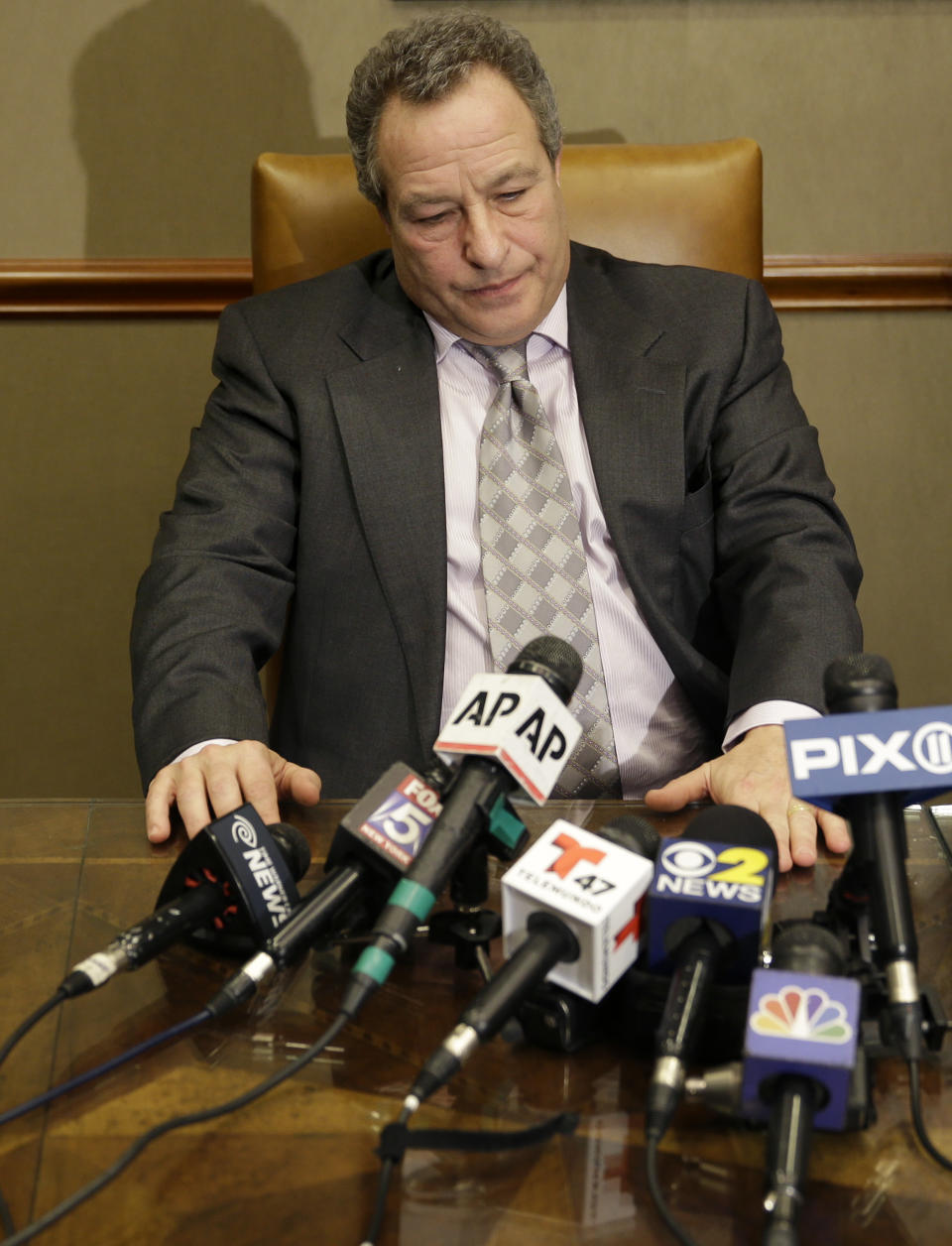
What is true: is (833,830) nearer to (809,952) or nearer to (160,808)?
(809,952)

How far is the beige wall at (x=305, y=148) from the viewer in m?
2.14

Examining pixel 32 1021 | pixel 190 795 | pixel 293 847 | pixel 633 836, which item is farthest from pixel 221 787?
pixel 633 836

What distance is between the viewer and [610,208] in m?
1.76

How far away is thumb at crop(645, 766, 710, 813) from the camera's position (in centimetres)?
107

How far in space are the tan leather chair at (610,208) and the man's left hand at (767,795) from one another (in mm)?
794

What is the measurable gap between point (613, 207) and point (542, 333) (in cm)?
27

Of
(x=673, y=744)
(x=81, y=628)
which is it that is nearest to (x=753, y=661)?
(x=673, y=744)

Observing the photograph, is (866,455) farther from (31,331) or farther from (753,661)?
(31,331)

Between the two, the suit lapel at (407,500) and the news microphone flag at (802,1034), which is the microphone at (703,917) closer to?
the news microphone flag at (802,1034)

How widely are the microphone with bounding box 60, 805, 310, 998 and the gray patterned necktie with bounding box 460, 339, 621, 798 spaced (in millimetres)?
694

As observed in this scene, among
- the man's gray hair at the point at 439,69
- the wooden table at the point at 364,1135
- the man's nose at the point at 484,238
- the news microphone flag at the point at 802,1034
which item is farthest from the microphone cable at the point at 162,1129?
the man's gray hair at the point at 439,69

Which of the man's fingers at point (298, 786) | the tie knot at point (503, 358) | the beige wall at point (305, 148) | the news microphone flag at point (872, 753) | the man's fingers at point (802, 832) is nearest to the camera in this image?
the news microphone flag at point (872, 753)

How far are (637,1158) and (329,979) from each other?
25cm

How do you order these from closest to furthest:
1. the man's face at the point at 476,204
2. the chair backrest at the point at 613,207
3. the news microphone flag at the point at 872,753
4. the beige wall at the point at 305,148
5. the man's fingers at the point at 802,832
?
the news microphone flag at the point at 872,753
the man's fingers at the point at 802,832
the man's face at the point at 476,204
the chair backrest at the point at 613,207
the beige wall at the point at 305,148
